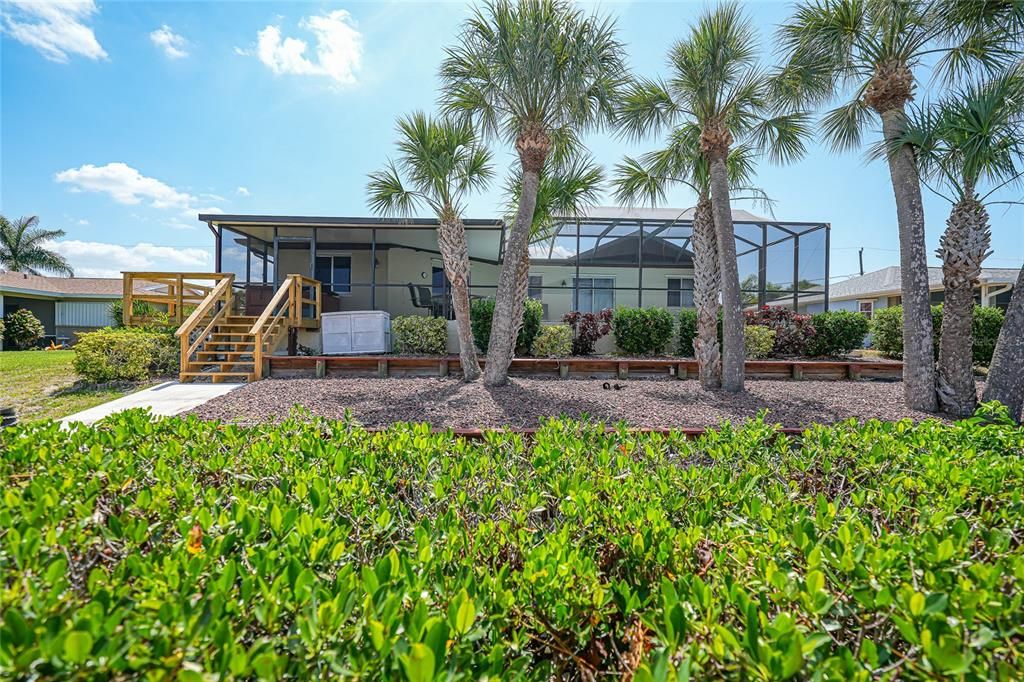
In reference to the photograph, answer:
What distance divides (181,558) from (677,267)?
52.7ft

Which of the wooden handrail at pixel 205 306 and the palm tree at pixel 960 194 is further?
the wooden handrail at pixel 205 306

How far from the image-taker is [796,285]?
13758mm

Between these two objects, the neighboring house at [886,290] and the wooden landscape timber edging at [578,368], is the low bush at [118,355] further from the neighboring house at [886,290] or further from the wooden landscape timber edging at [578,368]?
the neighboring house at [886,290]

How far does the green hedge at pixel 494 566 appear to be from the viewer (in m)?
0.84

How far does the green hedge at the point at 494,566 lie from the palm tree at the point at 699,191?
19.1 ft

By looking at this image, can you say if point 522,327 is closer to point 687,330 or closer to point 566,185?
point 566,185

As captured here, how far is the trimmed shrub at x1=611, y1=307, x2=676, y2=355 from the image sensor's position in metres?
11.1

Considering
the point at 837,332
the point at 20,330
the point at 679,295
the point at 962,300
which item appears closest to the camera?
the point at 962,300

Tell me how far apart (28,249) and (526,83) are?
3944cm

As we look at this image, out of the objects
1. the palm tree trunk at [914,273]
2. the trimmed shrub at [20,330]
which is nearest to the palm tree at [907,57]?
the palm tree trunk at [914,273]

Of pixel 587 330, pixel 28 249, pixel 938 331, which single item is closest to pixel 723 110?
pixel 587 330

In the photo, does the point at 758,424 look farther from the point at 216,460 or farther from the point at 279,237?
the point at 279,237

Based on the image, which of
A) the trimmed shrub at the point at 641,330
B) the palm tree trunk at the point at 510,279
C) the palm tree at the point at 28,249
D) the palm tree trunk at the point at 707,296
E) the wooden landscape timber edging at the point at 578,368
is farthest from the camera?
the palm tree at the point at 28,249

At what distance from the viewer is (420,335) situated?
1069 centimetres
